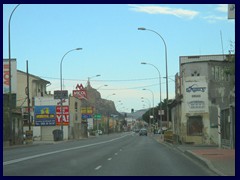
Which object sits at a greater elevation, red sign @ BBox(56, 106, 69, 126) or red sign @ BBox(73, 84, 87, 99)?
red sign @ BBox(73, 84, 87, 99)

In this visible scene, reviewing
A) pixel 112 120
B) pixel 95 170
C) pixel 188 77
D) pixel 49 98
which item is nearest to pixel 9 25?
pixel 188 77

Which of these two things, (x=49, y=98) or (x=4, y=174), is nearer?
(x=4, y=174)

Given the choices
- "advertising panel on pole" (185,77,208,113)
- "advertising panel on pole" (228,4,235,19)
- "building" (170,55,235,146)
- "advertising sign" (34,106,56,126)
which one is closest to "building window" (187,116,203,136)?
"building" (170,55,235,146)

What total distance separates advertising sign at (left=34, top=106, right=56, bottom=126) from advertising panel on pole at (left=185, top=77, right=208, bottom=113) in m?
33.5

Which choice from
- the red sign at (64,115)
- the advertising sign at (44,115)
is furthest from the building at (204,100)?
the advertising sign at (44,115)

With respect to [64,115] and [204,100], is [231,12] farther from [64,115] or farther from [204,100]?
[64,115]

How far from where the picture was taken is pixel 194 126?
4978 cm

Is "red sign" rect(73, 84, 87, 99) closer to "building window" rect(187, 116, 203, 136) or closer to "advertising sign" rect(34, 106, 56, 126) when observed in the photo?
"advertising sign" rect(34, 106, 56, 126)

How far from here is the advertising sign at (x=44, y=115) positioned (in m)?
78.7

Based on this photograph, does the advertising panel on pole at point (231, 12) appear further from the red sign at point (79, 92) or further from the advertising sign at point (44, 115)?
the red sign at point (79, 92)

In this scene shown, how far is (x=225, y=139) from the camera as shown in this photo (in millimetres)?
35094

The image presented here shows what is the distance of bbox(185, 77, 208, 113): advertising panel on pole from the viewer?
48.9 m
